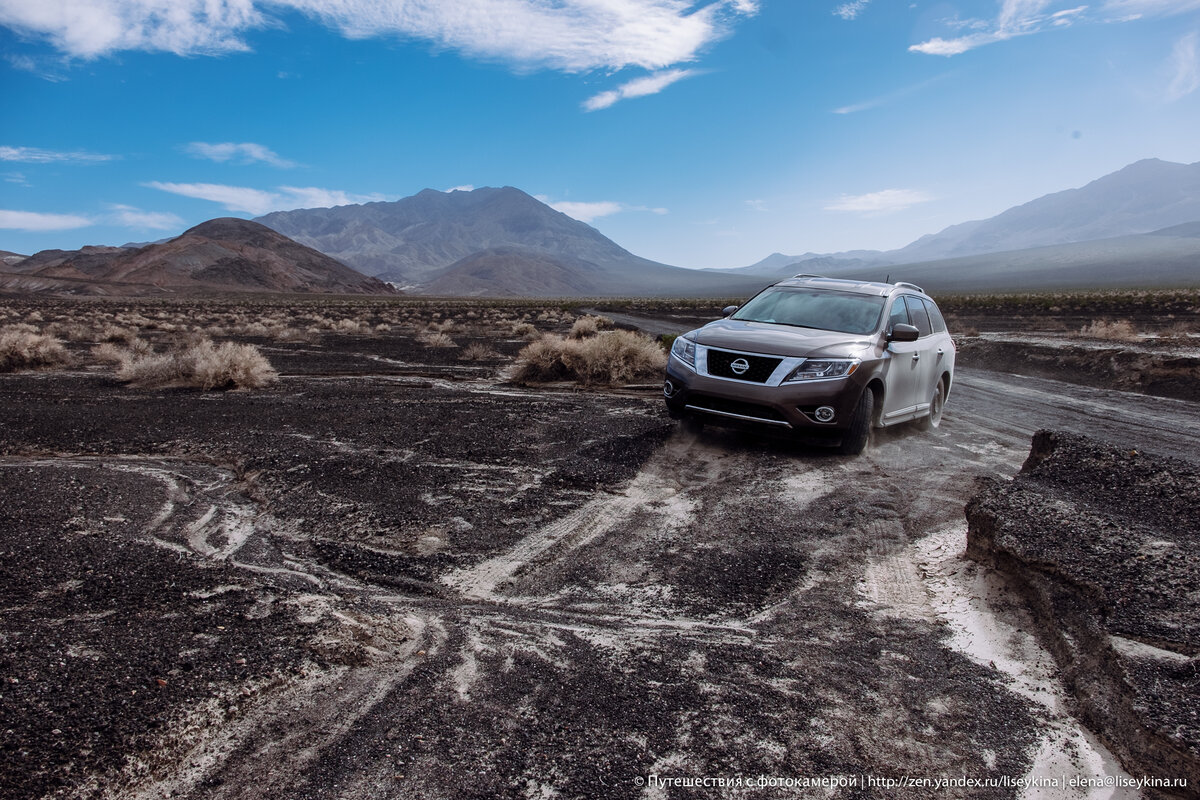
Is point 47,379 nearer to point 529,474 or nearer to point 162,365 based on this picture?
Answer: point 162,365

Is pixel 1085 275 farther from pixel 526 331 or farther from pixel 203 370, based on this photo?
pixel 203 370

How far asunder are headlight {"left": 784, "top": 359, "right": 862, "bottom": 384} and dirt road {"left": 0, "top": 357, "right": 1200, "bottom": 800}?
0.84m

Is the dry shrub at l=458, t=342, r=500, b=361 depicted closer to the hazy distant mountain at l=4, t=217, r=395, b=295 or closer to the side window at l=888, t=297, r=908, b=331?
the side window at l=888, t=297, r=908, b=331

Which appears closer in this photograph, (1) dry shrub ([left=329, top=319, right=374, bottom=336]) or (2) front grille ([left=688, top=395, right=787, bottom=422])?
(2) front grille ([left=688, top=395, right=787, bottom=422])

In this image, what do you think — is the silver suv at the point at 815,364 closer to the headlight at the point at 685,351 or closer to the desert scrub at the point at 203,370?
the headlight at the point at 685,351

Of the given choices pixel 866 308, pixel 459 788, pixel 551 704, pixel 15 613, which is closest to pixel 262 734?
pixel 459 788

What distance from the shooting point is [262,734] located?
8.86 ft

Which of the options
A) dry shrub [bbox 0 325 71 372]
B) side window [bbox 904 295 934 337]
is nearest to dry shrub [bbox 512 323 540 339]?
dry shrub [bbox 0 325 71 372]

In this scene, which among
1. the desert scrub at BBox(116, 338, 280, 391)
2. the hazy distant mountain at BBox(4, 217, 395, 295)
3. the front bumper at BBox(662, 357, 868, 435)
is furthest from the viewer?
the hazy distant mountain at BBox(4, 217, 395, 295)

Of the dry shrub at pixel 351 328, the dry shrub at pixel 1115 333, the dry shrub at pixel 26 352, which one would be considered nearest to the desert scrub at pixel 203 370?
the dry shrub at pixel 26 352

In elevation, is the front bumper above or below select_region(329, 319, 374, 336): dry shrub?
below

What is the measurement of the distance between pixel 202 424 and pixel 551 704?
308 inches

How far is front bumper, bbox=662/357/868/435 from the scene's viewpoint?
6977 mm

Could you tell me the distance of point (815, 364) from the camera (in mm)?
7074
